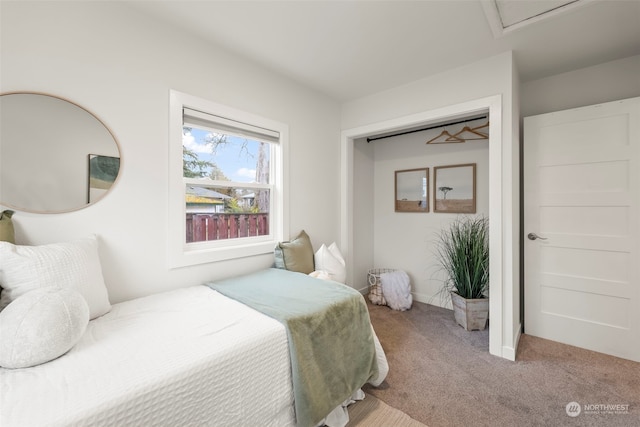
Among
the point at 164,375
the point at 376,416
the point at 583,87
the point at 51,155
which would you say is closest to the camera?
the point at 164,375

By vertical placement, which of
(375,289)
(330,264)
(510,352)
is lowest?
(510,352)

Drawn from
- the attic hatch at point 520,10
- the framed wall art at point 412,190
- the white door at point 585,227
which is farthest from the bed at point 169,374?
the framed wall art at point 412,190

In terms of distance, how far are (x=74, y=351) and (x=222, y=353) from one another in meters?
0.57

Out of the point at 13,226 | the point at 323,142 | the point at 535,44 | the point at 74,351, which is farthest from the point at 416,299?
the point at 13,226

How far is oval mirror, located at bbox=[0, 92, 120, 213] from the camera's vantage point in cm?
136

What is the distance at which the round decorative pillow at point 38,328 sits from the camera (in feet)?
3.09

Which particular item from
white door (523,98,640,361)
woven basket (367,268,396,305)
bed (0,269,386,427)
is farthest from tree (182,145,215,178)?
white door (523,98,640,361)

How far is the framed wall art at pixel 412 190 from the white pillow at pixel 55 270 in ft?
10.6

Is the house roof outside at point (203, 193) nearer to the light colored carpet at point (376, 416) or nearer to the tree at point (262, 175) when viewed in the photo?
the tree at point (262, 175)

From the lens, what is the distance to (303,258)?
253 centimetres

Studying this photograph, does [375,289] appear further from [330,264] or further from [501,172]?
[501,172]

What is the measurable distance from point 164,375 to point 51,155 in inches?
54.5

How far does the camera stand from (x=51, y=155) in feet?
4.83

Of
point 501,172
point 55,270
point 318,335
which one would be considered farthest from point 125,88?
point 501,172
